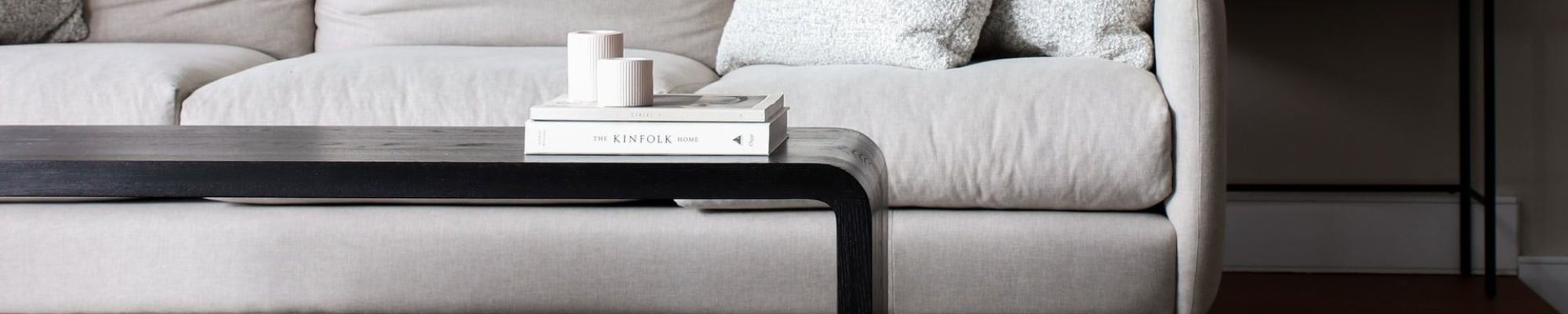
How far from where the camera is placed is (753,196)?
95cm

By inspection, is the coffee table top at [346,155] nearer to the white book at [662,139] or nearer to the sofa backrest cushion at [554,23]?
the white book at [662,139]

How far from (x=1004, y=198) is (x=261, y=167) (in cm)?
77

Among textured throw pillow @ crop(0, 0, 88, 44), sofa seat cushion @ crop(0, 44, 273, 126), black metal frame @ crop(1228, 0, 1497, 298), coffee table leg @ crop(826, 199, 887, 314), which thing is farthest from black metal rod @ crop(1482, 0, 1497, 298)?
textured throw pillow @ crop(0, 0, 88, 44)

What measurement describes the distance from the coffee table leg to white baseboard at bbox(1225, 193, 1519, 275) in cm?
144

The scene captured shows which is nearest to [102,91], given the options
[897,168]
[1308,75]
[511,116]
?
[511,116]

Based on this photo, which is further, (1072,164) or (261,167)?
(1072,164)

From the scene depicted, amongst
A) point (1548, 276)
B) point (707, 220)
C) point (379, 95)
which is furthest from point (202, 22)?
point (1548, 276)

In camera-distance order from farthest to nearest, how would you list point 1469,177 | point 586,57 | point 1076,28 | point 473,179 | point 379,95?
point 1469,177, point 1076,28, point 379,95, point 586,57, point 473,179

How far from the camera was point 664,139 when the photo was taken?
1.01 metres

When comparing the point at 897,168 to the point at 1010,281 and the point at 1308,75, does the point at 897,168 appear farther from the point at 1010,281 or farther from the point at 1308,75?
the point at 1308,75

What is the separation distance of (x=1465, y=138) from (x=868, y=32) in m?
1.09

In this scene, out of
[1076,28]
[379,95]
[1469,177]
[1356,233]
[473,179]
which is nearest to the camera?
[473,179]

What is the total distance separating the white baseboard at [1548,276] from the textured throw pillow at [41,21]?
2270 millimetres

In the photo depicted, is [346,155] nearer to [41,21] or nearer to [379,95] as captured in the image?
[379,95]
